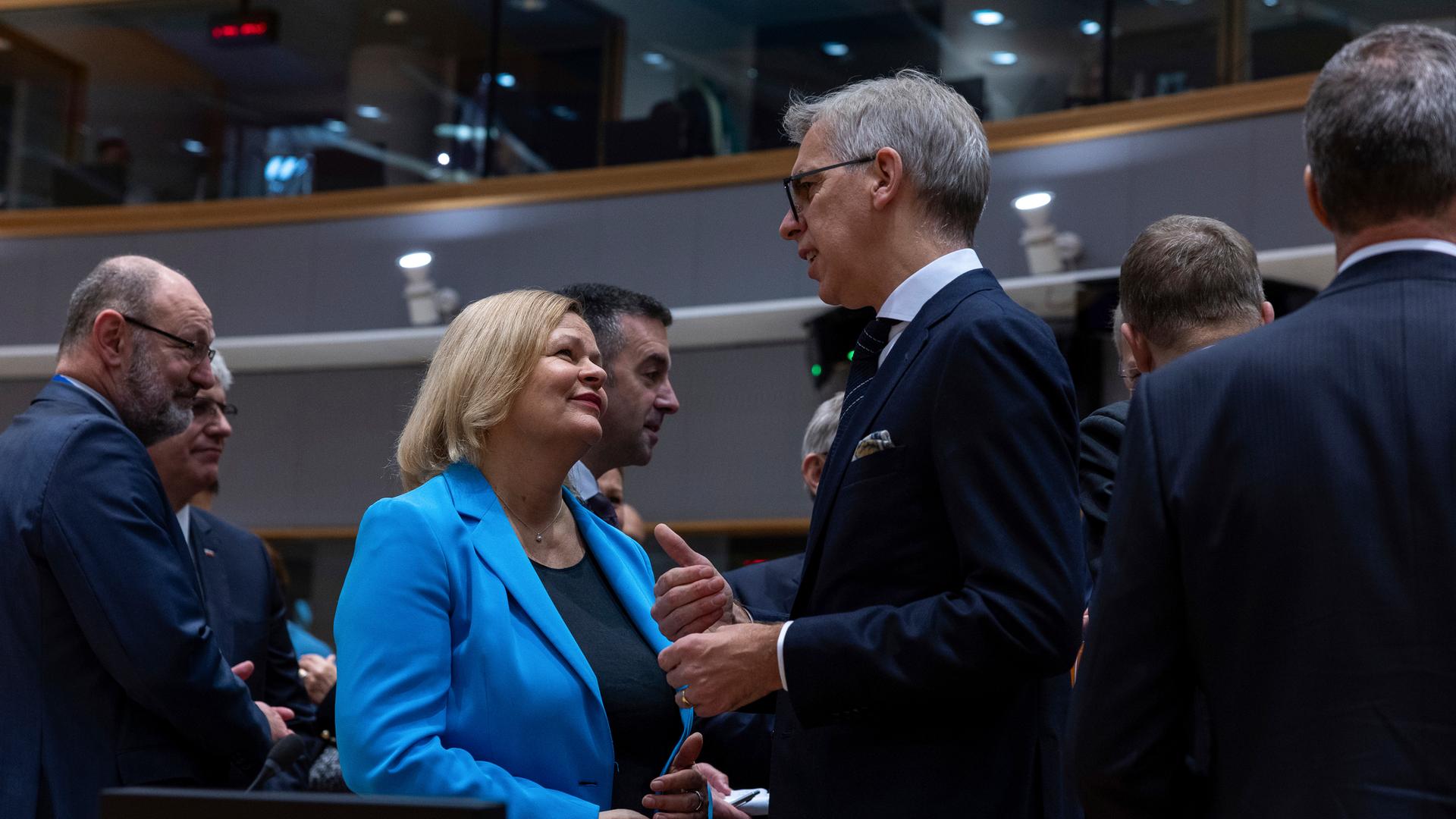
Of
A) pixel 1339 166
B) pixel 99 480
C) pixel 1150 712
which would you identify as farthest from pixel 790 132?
pixel 99 480

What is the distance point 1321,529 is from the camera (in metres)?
1.38

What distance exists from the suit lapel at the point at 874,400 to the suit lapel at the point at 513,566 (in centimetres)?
44

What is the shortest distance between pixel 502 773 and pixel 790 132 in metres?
1.11

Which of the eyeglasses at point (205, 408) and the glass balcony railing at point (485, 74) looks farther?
the glass balcony railing at point (485, 74)

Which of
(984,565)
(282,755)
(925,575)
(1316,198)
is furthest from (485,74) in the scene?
(1316,198)

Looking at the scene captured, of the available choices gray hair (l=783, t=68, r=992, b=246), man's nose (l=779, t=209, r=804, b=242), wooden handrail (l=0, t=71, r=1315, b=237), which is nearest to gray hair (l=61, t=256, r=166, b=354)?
man's nose (l=779, t=209, r=804, b=242)

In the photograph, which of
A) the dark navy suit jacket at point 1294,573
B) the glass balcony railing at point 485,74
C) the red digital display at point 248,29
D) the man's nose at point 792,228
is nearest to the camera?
the dark navy suit jacket at point 1294,573

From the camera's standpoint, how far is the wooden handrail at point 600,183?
7750mm

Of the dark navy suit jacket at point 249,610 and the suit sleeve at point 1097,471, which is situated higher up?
the suit sleeve at point 1097,471

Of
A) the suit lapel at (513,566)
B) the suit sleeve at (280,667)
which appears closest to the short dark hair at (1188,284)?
the suit lapel at (513,566)

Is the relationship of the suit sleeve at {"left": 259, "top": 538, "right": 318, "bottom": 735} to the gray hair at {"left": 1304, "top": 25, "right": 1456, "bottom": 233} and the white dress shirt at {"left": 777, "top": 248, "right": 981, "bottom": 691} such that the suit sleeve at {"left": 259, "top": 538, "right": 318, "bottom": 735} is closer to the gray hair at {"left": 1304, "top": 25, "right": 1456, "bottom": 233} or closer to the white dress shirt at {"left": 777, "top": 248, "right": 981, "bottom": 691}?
the white dress shirt at {"left": 777, "top": 248, "right": 981, "bottom": 691}

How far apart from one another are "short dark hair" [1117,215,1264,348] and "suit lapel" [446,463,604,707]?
3.57 feet

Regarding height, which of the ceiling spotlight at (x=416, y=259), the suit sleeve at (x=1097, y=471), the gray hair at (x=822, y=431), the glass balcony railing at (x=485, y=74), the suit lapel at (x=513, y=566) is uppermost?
the glass balcony railing at (x=485, y=74)

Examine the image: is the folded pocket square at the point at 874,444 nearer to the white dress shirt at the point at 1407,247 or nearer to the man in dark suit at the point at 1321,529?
the man in dark suit at the point at 1321,529
